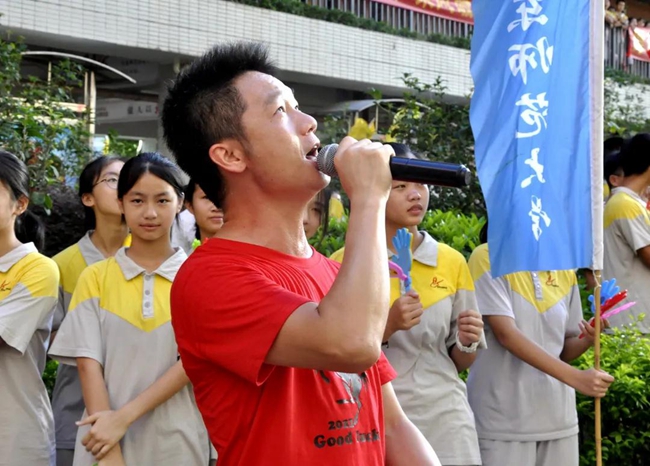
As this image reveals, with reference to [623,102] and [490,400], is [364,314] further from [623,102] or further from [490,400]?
[623,102]

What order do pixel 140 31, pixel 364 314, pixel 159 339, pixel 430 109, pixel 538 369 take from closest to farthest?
pixel 364 314 < pixel 159 339 < pixel 538 369 < pixel 430 109 < pixel 140 31

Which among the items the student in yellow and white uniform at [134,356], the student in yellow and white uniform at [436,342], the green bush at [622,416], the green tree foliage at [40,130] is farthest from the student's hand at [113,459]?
the green tree foliage at [40,130]

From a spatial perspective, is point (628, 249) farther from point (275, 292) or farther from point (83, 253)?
point (275, 292)

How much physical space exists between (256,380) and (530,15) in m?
2.65

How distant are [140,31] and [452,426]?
348 inches

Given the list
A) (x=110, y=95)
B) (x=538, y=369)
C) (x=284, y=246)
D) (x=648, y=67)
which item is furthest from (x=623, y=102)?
(x=284, y=246)

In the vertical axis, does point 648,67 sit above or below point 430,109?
above

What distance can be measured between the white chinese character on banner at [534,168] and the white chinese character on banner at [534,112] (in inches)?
3.2

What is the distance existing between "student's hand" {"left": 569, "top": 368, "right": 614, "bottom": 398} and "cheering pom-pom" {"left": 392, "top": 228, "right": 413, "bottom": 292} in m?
0.83

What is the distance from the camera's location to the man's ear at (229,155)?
94.7 inches

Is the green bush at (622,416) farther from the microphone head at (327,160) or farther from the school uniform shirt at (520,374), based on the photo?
the microphone head at (327,160)

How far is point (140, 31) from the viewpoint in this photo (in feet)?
38.9

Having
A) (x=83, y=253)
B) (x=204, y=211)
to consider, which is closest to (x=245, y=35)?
(x=83, y=253)

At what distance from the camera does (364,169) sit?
2.20m
